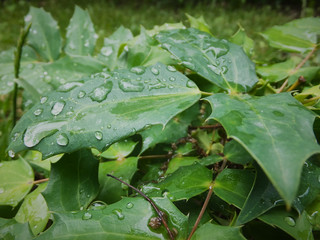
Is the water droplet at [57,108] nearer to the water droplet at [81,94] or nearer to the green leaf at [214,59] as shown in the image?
the water droplet at [81,94]

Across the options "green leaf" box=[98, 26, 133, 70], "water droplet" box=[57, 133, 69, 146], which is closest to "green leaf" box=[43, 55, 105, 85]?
"green leaf" box=[98, 26, 133, 70]

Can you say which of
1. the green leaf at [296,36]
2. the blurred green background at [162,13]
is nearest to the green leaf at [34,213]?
the green leaf at [296,36]

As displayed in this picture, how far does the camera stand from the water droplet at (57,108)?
1.60 feet

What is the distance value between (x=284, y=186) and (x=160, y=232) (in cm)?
22

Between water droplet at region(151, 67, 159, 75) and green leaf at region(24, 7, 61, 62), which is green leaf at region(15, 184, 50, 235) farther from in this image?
green leaf at region(24, 7, 61, 62)

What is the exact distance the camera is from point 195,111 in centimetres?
69

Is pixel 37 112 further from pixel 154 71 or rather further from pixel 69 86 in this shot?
pixel 154 71

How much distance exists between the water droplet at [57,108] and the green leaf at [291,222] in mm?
414

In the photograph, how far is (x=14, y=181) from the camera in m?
0.65

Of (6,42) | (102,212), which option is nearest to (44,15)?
(102,212)

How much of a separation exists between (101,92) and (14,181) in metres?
0.36

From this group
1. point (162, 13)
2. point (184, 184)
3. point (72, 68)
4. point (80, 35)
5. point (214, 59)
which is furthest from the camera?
point (162, 13)

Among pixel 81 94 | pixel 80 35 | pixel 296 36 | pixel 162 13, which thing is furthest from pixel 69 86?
pixel 162 13

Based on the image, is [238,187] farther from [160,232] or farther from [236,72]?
[236,72]
